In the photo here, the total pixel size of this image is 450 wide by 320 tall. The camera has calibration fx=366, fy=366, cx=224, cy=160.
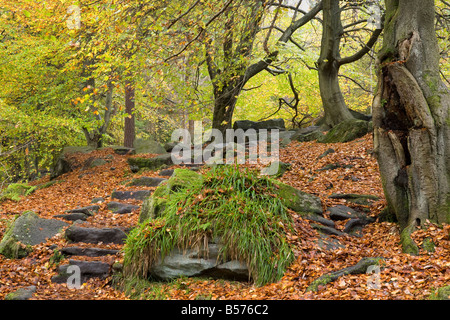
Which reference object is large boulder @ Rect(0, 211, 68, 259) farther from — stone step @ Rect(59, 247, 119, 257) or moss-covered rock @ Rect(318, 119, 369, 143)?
moss-covered rock @ Rect(318, 119, 369, 143)

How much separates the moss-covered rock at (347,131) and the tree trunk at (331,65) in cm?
92

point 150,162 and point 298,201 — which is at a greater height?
point 150,162

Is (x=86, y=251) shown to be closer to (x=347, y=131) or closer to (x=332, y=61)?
(x=347, y=131)

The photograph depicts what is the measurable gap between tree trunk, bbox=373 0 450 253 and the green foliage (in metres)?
1.67

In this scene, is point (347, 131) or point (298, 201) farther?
point (347, 131)

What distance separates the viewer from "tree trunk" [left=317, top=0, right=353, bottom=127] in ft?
39.3

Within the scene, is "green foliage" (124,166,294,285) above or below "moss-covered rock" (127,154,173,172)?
below

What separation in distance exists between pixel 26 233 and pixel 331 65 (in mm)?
10397

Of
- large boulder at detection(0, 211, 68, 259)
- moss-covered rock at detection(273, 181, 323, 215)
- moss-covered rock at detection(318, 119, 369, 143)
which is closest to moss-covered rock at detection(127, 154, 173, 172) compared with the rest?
large boulder at detection(0, 211, 68, 259)

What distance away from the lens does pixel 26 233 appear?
21.0ft

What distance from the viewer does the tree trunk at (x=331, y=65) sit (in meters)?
12.0

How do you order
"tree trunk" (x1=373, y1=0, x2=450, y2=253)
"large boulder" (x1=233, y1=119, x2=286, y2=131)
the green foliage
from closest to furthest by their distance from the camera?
the green foliage → "tree trunk" (x1=373, y1=0, x2=450, y2=253) → "large boulder" (x1=233, y1=119, x2=286, y2=131)

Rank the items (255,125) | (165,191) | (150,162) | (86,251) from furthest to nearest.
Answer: (255,125) < (150,162) < (165,191) < (86,251)

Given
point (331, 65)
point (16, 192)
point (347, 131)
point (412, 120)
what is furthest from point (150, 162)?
point (412, 120)
